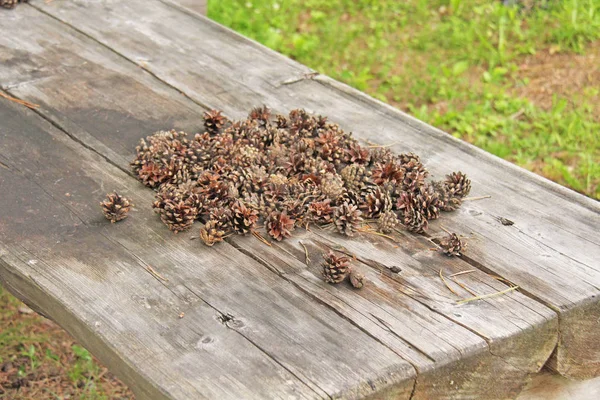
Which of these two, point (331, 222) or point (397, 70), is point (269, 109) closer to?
point (331, 222)

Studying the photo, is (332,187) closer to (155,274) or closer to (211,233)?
(211,233)

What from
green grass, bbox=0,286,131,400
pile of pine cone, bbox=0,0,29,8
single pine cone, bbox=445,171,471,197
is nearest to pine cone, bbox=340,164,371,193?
single pine cone, bbox=445,171,471,197

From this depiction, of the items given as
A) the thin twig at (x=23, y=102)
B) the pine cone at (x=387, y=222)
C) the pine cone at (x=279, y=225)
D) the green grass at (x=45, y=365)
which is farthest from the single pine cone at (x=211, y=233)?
the green grass at (x=45, y=365)

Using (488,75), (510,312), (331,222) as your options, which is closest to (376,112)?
(331,222)

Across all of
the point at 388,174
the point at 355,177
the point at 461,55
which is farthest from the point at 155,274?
the point at 461,55

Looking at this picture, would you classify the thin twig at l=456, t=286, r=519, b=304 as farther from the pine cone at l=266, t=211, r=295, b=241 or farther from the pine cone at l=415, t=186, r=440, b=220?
the pine cone at l=266, t=211, r=295, b=241

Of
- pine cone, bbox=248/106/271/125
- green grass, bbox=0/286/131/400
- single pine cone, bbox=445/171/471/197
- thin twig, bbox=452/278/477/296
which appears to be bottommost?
green grass, bbox=0/286/131/400
